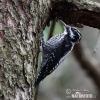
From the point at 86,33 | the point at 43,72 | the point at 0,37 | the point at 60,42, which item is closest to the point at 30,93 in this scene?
the point at 0,37

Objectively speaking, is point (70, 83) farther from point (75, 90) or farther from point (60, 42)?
point (60, 42)

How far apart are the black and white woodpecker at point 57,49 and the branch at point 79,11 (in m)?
0.37

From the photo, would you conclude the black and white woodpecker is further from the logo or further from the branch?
the logo

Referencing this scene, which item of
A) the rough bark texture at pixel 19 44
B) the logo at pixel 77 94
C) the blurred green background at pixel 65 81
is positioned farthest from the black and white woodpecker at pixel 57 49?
the blurred green background at pixel 65 81

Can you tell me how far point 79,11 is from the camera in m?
1.74

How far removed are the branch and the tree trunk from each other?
20cm

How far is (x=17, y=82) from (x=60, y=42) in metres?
0.94

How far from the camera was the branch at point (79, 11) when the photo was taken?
5.61 ft

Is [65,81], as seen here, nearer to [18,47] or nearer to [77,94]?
[77,94]

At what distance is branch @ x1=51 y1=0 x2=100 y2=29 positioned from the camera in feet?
5.61

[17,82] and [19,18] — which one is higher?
[19,18]

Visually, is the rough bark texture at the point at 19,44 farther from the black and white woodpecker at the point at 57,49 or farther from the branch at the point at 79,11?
the black and white woodpecker at the point at 57,49

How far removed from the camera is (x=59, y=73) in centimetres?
386

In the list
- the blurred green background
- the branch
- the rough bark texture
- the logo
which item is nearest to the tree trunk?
the rough bark texture
